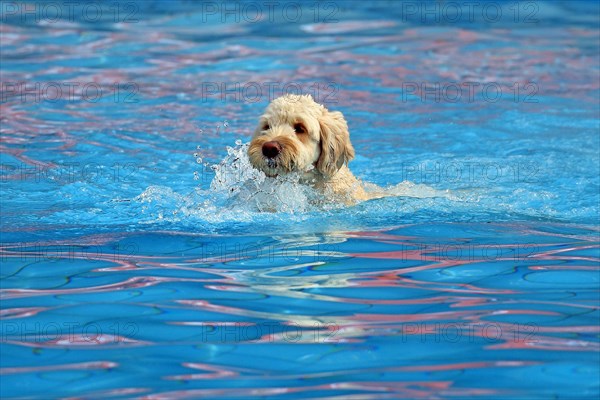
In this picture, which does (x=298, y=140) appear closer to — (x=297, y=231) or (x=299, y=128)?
(x=299, y=128)

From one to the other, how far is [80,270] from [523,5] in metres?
14.3

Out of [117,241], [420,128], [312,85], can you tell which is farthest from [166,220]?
[312,85]

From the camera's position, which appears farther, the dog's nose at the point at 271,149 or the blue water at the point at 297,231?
the dog's nose at the point at 271,149

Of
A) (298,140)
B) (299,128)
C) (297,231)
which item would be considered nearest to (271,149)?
(298,140)

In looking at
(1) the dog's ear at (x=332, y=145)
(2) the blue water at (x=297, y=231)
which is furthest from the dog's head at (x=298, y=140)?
(2) the blue water at (x=297, y=231)

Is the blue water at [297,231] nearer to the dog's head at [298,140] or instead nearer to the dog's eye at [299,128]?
the dog's head at [298,140]

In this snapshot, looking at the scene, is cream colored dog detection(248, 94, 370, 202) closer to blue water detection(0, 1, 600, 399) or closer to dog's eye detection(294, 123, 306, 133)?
dog's eye detection(294, 123, 306, 133)

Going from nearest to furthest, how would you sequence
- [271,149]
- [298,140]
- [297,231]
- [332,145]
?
[271,149]
[297,231]
[298,140]
[332,145]

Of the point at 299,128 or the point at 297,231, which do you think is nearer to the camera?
the point at 297,231

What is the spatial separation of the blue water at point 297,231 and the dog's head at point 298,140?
0.81ft

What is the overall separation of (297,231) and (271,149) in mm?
542

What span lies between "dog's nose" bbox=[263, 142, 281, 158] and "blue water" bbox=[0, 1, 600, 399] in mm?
421

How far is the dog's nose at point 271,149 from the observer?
20.6 feet

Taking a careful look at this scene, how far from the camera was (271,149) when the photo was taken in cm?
628
